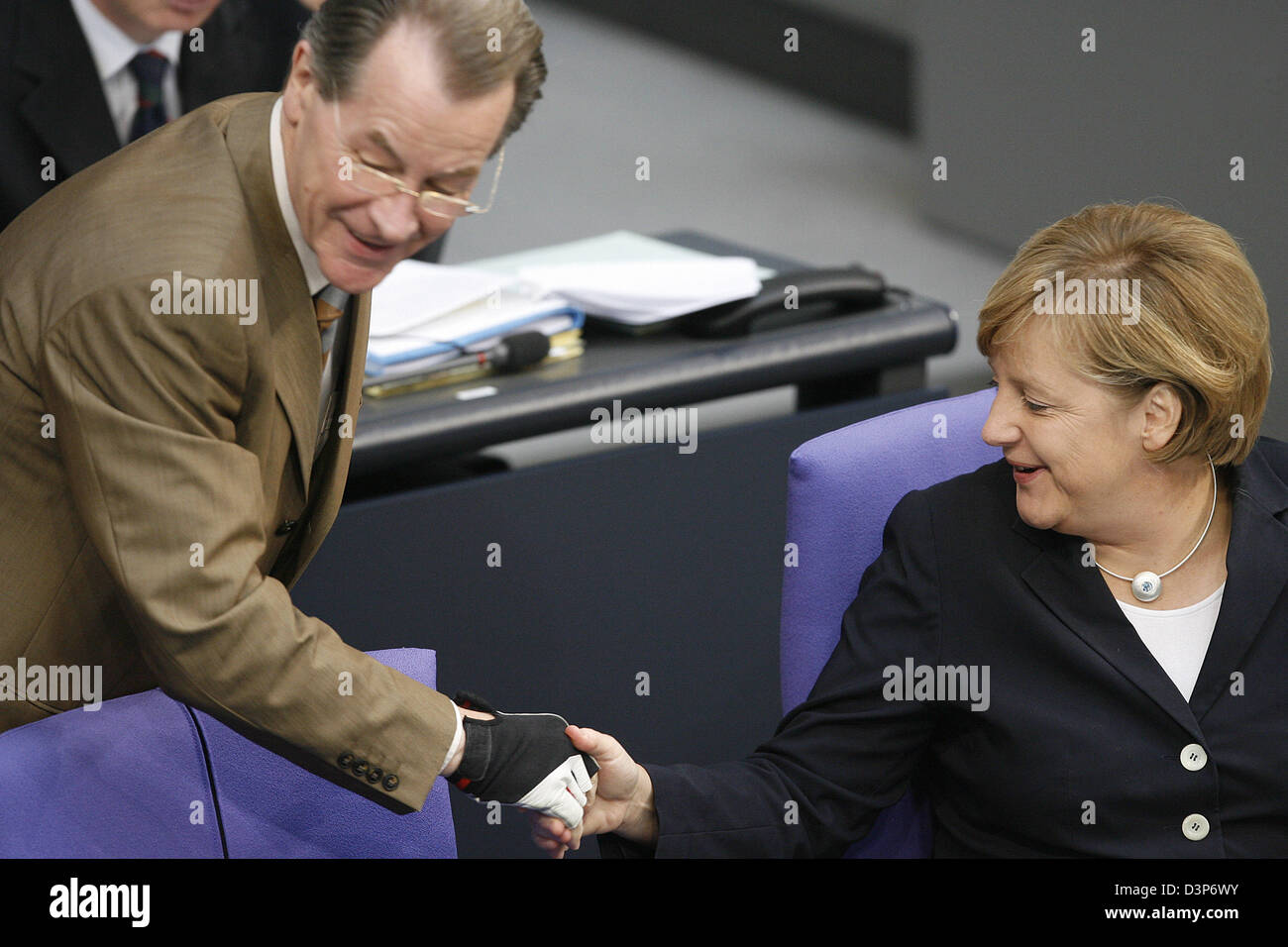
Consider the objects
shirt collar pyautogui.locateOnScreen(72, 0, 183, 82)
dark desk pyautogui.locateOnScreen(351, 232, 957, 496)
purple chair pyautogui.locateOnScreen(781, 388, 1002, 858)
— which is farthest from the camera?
shirt collar pyautogui.locateOnScreen(72, 0, 183, 82)

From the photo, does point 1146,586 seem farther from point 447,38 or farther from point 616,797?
point 447,38

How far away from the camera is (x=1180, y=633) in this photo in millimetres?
1624

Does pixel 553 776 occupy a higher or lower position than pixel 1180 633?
lower

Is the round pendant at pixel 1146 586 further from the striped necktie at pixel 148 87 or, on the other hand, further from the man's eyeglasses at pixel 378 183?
the striped necktie at pixel 148 87

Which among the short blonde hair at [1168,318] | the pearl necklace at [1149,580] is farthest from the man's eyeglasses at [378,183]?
the pearl necklace at [1149,580]

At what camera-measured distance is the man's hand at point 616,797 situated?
1592mm

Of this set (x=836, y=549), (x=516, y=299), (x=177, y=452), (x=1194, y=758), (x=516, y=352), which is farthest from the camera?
(x=516, y=299)

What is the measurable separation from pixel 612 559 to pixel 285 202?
1065 mm

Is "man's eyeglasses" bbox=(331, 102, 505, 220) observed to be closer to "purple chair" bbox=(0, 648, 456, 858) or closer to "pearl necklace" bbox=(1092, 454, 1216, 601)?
"purple chair" bbox=(0, 648, 456, 858)

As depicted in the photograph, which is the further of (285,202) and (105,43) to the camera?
(105,43)

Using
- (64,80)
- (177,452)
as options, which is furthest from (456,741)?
(64,80)

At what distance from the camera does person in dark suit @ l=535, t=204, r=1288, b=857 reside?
1.55 meters

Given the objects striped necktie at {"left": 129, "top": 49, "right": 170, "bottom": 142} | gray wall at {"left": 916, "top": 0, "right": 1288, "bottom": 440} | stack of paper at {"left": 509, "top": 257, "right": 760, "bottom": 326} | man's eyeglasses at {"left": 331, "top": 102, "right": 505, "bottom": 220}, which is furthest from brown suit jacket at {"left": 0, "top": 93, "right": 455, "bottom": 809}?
gray wall at {"left": 916, "top": 0, "right": 1288, "bottom": 440}
